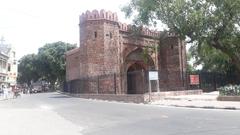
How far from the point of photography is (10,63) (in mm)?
85500

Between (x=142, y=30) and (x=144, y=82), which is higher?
(x=142, y=30)

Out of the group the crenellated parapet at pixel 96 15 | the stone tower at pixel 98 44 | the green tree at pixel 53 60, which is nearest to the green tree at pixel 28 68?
the green tree at pixel 53 60

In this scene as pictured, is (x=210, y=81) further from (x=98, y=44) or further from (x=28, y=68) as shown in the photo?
(x=28, y=68)

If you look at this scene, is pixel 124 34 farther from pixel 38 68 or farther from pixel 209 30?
pixel 38 68

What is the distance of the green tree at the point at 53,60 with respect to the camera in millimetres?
76125

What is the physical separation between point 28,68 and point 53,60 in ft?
37.5

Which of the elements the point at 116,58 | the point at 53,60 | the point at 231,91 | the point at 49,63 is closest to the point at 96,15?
the point at 116,58

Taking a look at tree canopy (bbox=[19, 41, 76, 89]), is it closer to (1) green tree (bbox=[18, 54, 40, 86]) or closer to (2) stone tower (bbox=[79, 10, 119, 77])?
(1) green tree (bbox=[18, 54, 40, 86])

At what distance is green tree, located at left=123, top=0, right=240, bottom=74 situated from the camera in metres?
28.6

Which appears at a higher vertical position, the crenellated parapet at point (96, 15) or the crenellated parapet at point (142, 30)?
the crenellated parapet at point (96, 15)

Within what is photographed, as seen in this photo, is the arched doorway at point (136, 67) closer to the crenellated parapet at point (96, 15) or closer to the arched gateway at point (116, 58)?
the arched gateway at point (116, 58)

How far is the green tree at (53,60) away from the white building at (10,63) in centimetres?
592

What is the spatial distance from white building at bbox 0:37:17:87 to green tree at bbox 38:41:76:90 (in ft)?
19.4

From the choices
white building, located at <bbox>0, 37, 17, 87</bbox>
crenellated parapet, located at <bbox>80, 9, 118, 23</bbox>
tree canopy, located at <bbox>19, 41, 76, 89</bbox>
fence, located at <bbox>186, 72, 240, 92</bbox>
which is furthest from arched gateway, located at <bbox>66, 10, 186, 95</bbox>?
white building, located at <bbox>0, 37, 17, 87</bbox>
